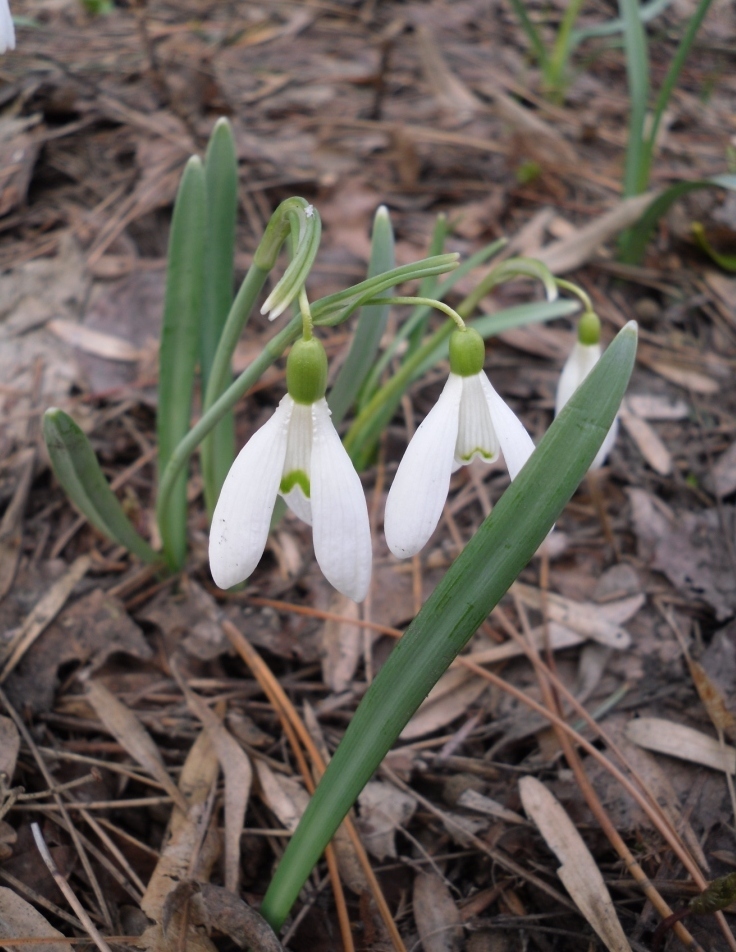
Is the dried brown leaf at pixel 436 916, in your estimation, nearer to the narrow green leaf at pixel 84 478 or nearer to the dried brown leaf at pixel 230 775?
the dried brown leaf at pixel 230 775

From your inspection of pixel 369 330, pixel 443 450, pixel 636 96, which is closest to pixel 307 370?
pixel 443 450

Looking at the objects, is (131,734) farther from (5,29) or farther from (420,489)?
(5,29)

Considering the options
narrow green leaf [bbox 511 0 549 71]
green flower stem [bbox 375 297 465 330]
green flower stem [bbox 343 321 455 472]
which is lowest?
green flower stem [bbox 343 321 455 472]

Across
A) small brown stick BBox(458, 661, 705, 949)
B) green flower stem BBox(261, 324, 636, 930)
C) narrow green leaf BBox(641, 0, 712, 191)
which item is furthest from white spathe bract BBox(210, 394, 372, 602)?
narrow green leaf BBox(641, 0, 712, 191)

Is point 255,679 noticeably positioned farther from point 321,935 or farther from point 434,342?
point 434,342

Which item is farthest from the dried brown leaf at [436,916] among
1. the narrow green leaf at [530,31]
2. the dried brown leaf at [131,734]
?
the narrow green leaf at [530,31]

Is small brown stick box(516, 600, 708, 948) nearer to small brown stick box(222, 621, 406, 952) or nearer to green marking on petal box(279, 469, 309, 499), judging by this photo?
small brown stick box(222, 621, 406, 952)

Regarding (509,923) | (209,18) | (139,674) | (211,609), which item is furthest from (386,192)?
(509,923)

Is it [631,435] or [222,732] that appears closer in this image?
[222,732]
